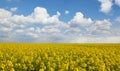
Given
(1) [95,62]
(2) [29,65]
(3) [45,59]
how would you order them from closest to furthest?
(2) [29,65], (1) [95,62], (3) [45,59]

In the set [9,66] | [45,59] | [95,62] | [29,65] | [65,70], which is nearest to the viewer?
[65,70]

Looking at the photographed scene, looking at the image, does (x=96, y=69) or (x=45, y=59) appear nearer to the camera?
(x=96, y=69)

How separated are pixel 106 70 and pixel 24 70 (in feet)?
12.7

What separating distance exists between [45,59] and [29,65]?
2.49 m

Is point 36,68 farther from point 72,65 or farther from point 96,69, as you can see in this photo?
point 96,69

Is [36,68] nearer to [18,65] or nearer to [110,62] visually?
[18,65]

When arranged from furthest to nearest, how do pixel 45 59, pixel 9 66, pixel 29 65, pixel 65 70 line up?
1. pixel 45 59
2. pixel 29 65
3. pixel 9 66
4. pixel 65 70

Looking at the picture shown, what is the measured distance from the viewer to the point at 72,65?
14.1 meters

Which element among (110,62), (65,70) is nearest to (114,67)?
(110,62)

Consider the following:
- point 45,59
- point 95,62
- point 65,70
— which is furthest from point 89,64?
point 65,70

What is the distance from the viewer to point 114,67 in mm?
15641

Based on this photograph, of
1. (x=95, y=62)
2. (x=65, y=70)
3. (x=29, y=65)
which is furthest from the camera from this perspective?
(x=95, y=62)

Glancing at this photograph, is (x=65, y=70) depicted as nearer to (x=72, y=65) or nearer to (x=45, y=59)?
(x=72, y=65)

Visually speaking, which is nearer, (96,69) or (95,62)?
(96,69)
